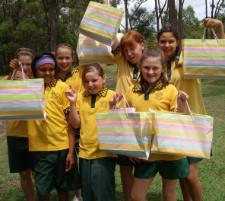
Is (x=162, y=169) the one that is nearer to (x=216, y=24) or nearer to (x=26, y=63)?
(x=216, y=24)

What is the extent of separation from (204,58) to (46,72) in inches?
54.7

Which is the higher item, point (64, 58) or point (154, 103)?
point (64, 58)

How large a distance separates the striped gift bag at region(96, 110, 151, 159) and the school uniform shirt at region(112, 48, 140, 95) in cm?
63

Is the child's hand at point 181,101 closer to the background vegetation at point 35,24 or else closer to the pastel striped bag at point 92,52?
the pastel striped bag at point 92,52

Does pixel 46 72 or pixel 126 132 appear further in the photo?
pixel 46 72

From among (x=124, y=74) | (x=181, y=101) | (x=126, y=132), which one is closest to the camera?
(x=126, y=132)

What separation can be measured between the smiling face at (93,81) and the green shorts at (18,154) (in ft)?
3.32

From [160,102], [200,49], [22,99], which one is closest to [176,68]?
[200,49]

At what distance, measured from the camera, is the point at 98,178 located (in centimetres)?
357

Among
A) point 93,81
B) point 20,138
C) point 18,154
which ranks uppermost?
point 93,81

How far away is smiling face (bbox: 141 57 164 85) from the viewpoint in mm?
3361

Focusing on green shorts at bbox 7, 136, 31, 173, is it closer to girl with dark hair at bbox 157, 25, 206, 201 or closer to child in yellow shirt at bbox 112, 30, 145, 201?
child in yellow shirt at bbox 112, 30, 145, 201

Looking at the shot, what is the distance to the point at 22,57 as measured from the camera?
4211 millimetres

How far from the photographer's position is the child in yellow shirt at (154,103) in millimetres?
3342
